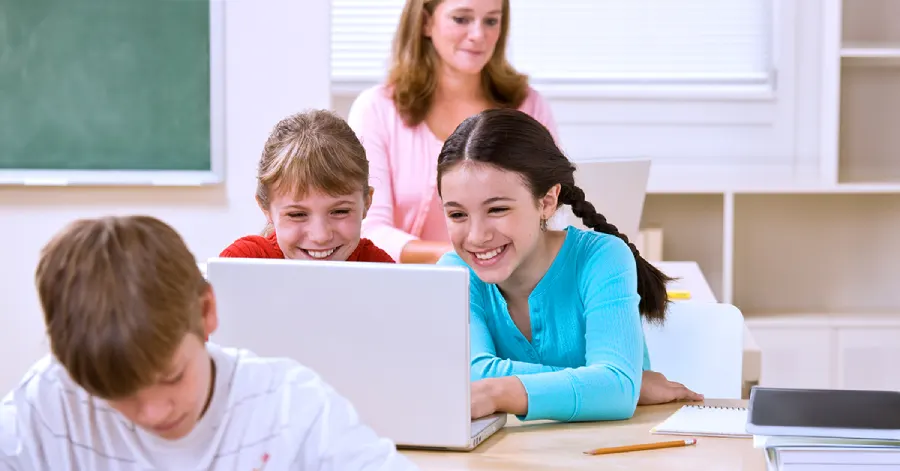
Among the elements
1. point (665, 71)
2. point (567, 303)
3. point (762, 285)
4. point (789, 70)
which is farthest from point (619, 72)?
point (567, 303)

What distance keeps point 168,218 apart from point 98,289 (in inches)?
101

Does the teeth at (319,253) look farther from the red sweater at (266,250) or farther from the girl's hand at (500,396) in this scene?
the girl's hand at (500,396)

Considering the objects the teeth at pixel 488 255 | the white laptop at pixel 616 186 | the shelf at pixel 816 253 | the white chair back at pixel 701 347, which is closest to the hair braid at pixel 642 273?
the white chair back at pixel 701 347

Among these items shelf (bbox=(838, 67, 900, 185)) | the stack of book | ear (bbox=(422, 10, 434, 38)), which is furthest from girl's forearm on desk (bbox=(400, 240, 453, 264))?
shelf (bbox=(838, 67, 900, 185))

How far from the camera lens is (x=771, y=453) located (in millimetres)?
1285

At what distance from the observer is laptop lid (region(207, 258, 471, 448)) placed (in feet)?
4.20

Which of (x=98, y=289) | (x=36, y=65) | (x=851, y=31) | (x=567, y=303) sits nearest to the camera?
(x=98, y=289)

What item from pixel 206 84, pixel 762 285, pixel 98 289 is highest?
pixel 206 84

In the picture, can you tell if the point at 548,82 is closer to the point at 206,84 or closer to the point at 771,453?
the point at 206,84

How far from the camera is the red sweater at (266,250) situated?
1.80 metres

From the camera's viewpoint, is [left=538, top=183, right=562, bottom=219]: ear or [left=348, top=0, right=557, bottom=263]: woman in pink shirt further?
[left=348, top=0, right=557, bottom=263]: woman in pink shirt

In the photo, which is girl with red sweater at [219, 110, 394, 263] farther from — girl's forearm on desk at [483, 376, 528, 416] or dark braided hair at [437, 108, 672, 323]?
girl's forearm on desk at [483, 376, 528, 416]

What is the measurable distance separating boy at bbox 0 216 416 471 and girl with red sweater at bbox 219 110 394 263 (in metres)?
0.62

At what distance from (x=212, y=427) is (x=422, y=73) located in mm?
1597
